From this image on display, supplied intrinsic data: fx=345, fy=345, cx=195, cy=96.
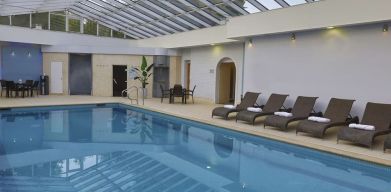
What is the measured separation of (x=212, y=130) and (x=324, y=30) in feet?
15.6

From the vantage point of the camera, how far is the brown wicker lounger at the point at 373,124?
25.1 ft

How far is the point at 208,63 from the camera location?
59.6ft

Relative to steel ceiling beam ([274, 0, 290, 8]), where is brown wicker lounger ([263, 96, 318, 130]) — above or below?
below

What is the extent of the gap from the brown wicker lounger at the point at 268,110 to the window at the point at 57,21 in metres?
14.3

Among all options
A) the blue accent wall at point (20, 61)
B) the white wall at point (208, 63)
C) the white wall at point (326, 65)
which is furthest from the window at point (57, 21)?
the white wall at point (326, 65)

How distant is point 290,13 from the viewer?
11125 mm

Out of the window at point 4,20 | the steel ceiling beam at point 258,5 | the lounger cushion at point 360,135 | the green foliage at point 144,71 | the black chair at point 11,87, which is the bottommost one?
the lounger cushion at point 360,135

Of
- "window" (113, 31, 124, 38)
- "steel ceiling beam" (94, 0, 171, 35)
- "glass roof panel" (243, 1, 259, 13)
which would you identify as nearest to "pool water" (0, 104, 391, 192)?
"glass roof panel" (243, 1, 259, 13)

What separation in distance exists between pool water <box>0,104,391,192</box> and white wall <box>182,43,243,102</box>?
222 inches

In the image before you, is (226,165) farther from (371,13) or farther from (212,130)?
(371,13)

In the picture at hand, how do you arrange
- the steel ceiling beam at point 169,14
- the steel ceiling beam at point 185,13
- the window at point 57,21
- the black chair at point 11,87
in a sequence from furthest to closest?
the window at point 57,21 → the black chair at point 11,87 → the steel ceiling beam at point 169,14 → the steel ceiling beam at point 185,13

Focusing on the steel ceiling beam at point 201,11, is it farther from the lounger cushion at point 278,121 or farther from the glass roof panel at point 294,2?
the lounger cushion at point 278,121

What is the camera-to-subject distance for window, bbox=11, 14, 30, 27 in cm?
1886

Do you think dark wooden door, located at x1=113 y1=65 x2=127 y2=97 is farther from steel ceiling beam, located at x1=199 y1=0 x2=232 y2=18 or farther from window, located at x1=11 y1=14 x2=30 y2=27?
steel ceiling beam, located at x1=199 y1=0 x2=232 y2=18
